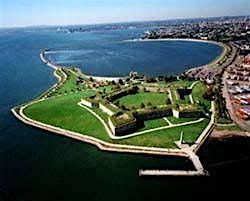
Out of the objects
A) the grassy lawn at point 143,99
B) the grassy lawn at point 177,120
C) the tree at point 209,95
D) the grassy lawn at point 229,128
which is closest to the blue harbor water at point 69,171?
the grassy lawn at point 177,120

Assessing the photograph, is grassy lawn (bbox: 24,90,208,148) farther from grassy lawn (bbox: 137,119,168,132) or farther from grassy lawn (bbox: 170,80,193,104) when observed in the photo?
grassy lawn (bbox: 170,80,193,104)

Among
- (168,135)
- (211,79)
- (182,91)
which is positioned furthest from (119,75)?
(168,135)

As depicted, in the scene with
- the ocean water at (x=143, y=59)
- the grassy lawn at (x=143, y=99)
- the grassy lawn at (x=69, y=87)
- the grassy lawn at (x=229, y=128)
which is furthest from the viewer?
the ocean water at (x=143, y=59)

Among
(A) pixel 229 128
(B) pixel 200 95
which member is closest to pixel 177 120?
(A) pixel 229 128

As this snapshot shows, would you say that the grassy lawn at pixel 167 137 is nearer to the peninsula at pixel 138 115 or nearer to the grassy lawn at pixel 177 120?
the peninsula at pixel 138 115

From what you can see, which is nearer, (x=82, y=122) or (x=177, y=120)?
(x=177, y=120)

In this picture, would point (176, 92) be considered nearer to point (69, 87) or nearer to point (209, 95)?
point (209, 95)

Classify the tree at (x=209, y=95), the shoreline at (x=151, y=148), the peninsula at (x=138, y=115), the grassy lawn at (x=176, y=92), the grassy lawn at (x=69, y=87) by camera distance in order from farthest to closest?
the grassy lawn at (x=69, y=87), the tree at (x=209, y=95), the grassy lawn at (x=176, y=92), the peninsula at (x=138, y=115), the shoreline at (x=151, y=148)
